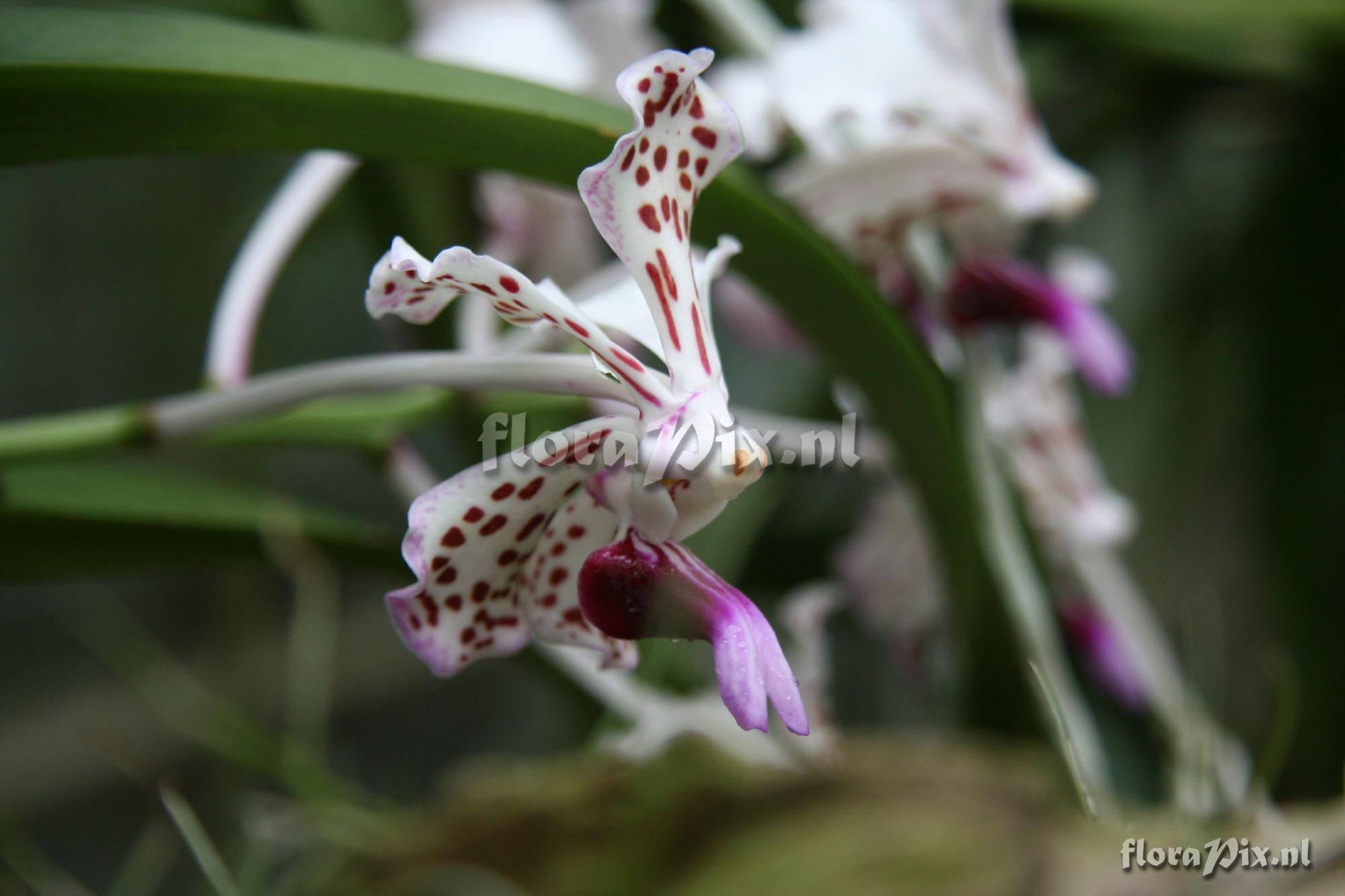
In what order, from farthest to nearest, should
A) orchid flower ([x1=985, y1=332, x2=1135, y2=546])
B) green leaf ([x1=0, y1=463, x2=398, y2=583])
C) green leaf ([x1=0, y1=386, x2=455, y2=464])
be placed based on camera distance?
orchid flower ([x1=985, y1=332, x2=1135, y2=546]) < green leaf ([x1=0, y1=463, x2=398, y2=583]) < green leaf ([x1=0, y1=386, x2=455, y2=464])

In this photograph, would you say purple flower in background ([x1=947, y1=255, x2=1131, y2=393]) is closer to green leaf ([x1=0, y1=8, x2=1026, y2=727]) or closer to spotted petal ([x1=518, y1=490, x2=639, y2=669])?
green leaf ([x1=0, y1=8, x2=1026, y2=727])

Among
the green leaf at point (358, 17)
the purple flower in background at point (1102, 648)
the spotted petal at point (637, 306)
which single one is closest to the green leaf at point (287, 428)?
the spotted petal at point (637, 306)

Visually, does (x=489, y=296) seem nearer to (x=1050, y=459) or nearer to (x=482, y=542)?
(x=482, y=542)

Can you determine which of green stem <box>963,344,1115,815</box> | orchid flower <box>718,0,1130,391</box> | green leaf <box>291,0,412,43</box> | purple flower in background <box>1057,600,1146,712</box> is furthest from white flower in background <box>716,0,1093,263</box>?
purple flower in background <box>1057,600,1146,712</box>

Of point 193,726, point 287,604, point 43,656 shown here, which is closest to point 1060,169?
point 193,726

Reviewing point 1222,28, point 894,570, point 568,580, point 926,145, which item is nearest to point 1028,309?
point 926,145

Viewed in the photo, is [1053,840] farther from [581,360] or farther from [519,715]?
[519,715]

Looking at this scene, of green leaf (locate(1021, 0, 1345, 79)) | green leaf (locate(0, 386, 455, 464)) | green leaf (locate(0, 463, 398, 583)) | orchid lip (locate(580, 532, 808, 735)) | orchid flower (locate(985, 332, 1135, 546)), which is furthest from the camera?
green leaf (locate(1021, 0, 1345, 79))
